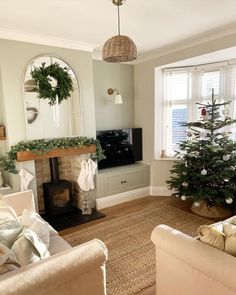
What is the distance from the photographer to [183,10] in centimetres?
248

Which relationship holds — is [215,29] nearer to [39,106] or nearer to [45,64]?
[45,64]

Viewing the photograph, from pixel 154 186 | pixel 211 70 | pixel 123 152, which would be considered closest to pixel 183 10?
pixel 211 70

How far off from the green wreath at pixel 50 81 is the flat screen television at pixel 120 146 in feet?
3.47

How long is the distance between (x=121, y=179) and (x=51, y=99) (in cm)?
186

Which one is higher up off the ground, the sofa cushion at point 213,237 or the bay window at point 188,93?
the bay window at point 188,93

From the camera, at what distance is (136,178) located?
4438 millimetres

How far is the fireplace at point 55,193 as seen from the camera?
365cm

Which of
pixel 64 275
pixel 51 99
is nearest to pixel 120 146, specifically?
pixel 51 99

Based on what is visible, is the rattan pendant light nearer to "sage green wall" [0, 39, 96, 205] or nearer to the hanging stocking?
"sage green wall" [0, 39, 96, 205]

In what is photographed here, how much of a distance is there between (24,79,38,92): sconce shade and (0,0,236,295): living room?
4 cm

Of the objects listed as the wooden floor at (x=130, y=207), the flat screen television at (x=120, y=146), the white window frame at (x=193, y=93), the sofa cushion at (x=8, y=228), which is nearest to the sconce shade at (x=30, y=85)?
the flat screen television at (x=120, y=146)

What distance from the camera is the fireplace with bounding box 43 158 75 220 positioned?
3.65 m

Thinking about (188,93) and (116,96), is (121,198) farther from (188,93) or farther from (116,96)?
(188,93)

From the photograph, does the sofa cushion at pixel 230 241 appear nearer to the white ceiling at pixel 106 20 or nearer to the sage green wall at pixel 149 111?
the white ceiling at pixel 106 20
